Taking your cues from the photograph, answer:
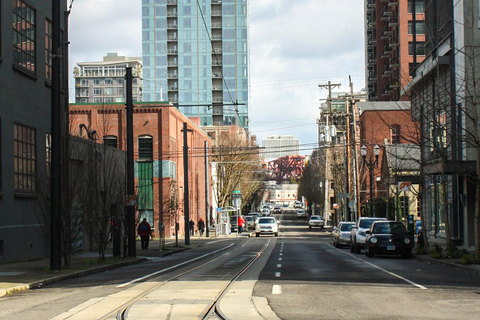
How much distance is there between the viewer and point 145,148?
64125 mm

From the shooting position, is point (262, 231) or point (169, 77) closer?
point (262, 231)

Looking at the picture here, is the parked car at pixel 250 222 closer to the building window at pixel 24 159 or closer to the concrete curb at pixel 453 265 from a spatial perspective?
the concrete curb at pixel 453 265

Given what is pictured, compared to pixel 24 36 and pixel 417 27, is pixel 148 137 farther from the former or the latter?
pixel 24 36

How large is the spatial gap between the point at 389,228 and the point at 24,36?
58.2ft

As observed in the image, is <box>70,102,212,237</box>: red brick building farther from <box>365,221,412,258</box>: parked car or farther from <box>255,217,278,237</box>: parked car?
<box>365,221,412,258</box>: parked car

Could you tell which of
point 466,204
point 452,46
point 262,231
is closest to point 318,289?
point 466,204

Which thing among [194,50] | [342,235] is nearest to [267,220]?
[342,235]

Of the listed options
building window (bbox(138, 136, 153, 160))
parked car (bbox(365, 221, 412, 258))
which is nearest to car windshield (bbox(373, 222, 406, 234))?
parked car (bbox(365, 221, 412, 258))

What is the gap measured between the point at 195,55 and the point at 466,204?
289ft

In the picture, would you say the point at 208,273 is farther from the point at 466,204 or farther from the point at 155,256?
the point at 466,204

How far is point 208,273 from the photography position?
2094cm

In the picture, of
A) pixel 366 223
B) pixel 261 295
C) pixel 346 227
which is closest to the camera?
pixel 261 295

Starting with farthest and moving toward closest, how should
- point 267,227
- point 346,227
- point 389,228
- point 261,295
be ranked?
point 267,227, point 346,227, point 389,228, point 261,295

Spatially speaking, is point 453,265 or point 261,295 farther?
point 453,265
